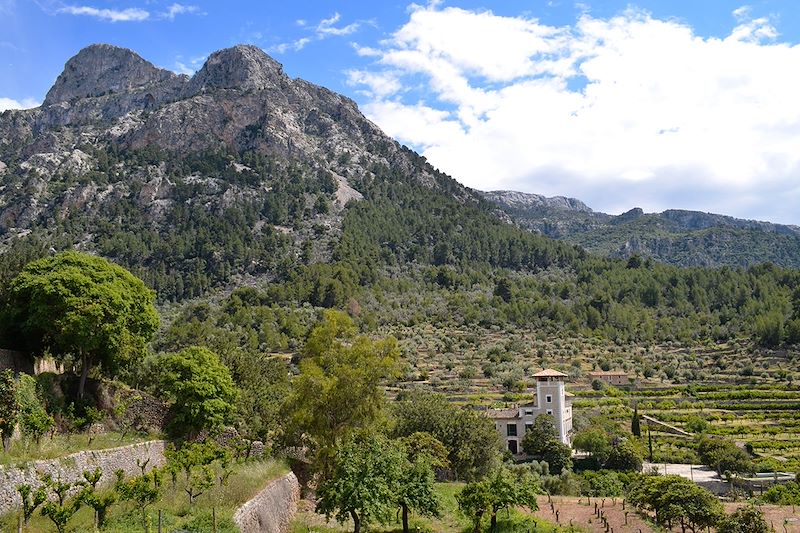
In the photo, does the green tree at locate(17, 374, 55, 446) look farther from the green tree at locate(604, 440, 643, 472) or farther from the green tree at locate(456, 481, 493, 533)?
the green tree at locate(604, 440, 643, 472)

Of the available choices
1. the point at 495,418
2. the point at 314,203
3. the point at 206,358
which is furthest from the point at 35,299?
the point at 314,203

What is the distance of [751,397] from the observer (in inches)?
2808

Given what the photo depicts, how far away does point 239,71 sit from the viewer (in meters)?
186

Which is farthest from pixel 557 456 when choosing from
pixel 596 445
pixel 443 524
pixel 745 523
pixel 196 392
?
pixel 196 392

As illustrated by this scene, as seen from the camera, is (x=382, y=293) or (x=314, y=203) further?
→ (x=314, y=203)

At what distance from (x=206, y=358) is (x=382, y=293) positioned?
8295cm

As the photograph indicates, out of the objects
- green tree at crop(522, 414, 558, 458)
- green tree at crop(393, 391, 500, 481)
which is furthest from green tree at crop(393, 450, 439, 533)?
green tree at crop(522, 414, 558, 458)

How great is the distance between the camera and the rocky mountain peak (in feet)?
604

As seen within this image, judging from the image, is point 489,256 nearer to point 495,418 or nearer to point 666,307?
point 666,307

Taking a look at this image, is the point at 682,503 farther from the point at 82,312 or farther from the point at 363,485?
the point at 82,312

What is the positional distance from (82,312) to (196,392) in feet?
21.6

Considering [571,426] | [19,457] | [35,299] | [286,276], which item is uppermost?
[286,276]

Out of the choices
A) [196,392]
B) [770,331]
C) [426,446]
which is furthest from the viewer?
[770,331]

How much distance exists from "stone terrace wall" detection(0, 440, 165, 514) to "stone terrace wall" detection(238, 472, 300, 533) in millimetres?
5109
